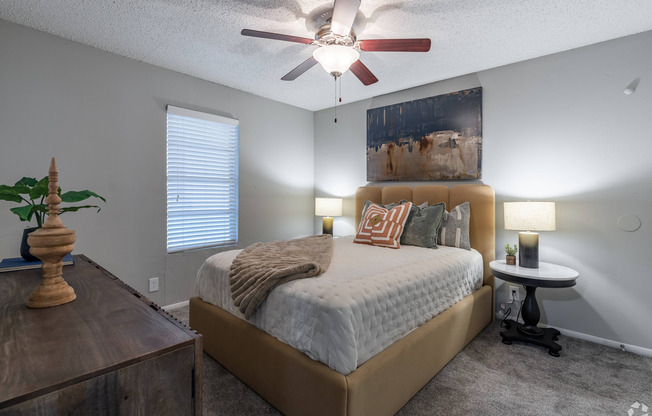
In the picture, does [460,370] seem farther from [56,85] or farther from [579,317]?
[56,85]

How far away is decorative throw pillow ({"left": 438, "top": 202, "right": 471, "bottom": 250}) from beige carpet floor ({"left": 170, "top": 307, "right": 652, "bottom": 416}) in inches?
35.3

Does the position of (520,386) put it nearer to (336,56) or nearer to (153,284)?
(336,56)

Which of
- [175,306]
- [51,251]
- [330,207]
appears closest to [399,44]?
[51,251]

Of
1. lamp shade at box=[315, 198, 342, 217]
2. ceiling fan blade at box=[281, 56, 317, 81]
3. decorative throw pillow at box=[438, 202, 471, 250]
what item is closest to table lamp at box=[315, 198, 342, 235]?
lamp shade at box=[315, 198, 342, 217]

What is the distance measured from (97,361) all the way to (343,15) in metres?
1.85

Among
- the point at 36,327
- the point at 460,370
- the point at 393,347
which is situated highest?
the point at 36,327

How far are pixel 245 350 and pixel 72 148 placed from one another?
7.36 feet

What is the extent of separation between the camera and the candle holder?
0.97 metres

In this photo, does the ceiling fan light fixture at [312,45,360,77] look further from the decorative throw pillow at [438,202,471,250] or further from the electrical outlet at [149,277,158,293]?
the electrical outlet at [149,277,158,293]

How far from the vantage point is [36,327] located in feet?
2.79

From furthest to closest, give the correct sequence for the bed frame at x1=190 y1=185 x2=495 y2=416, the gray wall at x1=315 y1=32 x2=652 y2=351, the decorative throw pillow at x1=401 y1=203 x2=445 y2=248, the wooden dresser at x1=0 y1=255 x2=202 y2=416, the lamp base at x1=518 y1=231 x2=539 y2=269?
the decorative throw pillow at x1=401 y1=203 x2=445 y2=248, the lamp base at x1=518 y1=231 x2=539 y2=269, the gray wall at x1=315 y1=32 x2=652 y2=351, the bed frame at x1=190 y1=185 x2=495 y2=416, the wooden dresser at x1=0 y1=255 x2=202 y2=416

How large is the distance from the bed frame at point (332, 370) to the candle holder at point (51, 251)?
0.97m

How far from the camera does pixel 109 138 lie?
2713 mm

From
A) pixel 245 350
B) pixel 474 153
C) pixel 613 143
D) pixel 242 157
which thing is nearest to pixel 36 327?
pixel 245 350
